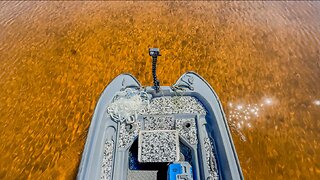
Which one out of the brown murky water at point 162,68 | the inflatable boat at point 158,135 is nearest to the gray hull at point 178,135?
the inflatable boat at point 158,135

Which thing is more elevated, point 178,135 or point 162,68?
point 162,68

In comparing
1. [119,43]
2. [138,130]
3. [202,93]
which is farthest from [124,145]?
[119,43]

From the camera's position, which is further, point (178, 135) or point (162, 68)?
point (162, 68)

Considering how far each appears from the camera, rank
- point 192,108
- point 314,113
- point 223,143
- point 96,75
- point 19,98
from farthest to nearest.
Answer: point 96,75, point 19,98, point 314,113, point 192,108, point 223,143

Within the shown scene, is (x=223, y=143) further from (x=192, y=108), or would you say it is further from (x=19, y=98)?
(x=19, y=98)

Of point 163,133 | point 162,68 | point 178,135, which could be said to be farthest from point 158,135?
point 162,68

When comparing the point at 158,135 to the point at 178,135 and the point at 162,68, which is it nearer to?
the point at 178,135
